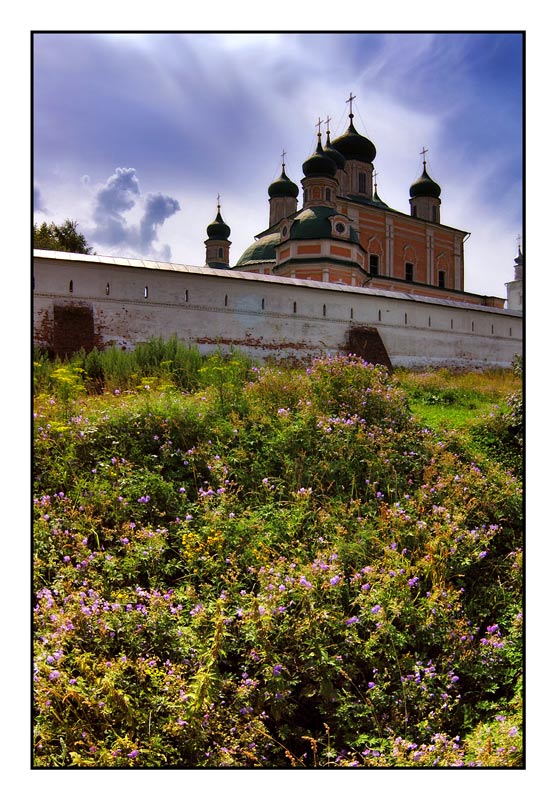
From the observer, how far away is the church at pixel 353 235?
749 inches

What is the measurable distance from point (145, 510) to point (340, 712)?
1.83 metres

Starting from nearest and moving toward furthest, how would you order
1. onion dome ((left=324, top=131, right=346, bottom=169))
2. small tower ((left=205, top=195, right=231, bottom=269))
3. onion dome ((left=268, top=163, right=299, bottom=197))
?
onion dome ((left=324, top=131, right=346, bottom=169)) → onion dome ((left=268, top=163, right=299, bottom=197)) → small tower ((left=205, top=195, right=231, bottom=269))

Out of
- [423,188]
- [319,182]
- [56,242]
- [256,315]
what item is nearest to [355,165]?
[423,188]

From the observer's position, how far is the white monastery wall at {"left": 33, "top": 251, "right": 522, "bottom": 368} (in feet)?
25.3

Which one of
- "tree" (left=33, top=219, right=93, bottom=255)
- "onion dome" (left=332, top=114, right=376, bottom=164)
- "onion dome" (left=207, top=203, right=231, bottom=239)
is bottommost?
"tree" (left=33, top=219, right=93, bottom=255)

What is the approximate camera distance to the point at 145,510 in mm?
3980

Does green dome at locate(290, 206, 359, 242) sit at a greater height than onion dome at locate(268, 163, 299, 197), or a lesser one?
lesser

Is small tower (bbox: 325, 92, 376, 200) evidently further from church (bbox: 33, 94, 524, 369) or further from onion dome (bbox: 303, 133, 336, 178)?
church (bbox: 33, 94, 524, 369)

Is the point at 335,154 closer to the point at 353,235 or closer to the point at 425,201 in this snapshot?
the point at 353,235

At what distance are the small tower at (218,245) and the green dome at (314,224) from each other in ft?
36.1

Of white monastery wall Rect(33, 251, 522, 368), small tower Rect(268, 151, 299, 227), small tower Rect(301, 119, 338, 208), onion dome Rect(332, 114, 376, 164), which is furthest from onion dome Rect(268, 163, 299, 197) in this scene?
white monastery wall Rect(33, 251, 522, 368)

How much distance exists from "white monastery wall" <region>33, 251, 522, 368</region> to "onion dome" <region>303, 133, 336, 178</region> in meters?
11.8

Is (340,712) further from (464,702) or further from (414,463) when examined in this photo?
(414,463)

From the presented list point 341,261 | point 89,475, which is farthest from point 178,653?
point 341,261
